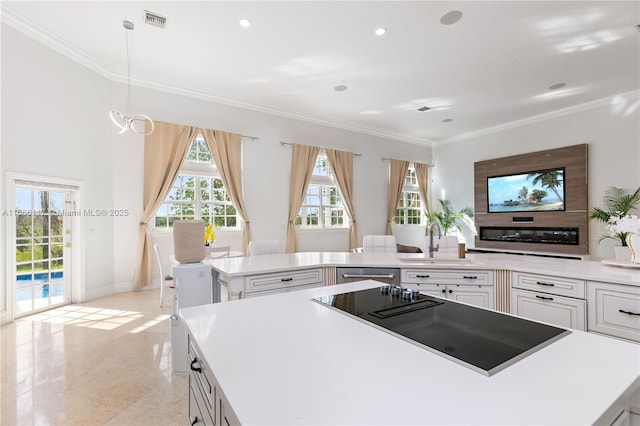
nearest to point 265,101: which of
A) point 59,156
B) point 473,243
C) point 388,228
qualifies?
point 59,156

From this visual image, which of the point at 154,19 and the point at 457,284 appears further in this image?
the point at 154,19

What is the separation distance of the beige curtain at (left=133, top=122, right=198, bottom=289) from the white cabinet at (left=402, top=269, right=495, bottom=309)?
416 centimetres

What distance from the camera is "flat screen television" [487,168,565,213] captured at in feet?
20.0

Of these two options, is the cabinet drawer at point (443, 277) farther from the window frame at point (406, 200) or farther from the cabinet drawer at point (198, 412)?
the window frame at point (406, 200)

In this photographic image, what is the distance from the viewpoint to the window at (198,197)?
518 centimetres

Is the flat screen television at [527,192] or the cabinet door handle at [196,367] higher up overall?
the flat screen television at [527,192]

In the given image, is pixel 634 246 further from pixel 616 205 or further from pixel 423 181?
pixel 423 181

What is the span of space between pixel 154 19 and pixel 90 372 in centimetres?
363

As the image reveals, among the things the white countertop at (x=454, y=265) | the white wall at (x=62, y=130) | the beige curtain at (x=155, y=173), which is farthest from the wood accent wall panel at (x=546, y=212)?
the white wall at (x=62, y=130)

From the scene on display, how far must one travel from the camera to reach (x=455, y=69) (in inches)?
175

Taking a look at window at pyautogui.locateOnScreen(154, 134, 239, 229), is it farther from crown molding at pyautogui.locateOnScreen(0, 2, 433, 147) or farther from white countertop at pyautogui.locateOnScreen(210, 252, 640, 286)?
white countertop at pyautogui.locateOnScreen(210, 252, 640, 286)

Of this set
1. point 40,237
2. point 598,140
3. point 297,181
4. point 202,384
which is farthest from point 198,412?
point 598,140

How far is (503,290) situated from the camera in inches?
101

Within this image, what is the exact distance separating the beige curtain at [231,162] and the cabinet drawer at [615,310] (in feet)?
15.9
